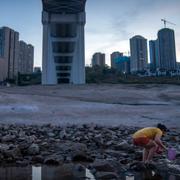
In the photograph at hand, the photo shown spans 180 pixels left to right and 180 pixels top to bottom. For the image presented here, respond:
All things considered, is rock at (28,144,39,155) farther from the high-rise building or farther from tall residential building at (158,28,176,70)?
tall residential building at (158,28,176,70)

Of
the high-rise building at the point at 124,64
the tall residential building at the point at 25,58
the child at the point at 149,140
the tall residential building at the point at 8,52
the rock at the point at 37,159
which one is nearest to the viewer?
the child at the point at 149,140

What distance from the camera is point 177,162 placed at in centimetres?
760

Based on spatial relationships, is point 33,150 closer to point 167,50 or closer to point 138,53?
point 167,50

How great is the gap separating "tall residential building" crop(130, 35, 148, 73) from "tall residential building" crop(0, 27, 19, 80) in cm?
4504

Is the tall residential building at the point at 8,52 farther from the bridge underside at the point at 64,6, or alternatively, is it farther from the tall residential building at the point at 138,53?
the tall residential building at the point at 138,53

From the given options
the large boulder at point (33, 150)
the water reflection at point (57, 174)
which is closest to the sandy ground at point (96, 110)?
the large boulder at point (33, 150)

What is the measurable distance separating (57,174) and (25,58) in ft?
398

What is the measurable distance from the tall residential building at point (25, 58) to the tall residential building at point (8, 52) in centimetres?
1275

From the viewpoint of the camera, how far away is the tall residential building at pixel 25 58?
119925mm

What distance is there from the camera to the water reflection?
6008mm

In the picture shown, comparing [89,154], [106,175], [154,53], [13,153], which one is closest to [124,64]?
[154,53]

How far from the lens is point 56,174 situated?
20.7 ft

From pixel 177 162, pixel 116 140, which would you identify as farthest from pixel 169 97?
pixel 177 162

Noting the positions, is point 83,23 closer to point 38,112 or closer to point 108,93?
point 108,93
